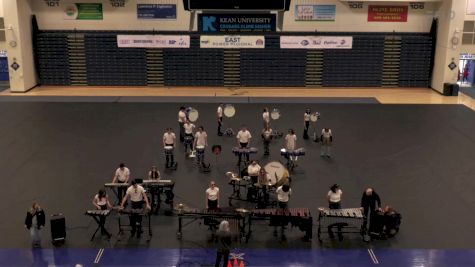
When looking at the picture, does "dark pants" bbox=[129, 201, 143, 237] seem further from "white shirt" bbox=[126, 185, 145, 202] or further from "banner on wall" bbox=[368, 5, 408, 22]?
"banner on wall" bbox=[368, 5, 408, 22]

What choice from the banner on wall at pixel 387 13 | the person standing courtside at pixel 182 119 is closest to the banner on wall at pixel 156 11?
the banner on wall at pixel 387 13

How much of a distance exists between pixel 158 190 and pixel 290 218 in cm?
454

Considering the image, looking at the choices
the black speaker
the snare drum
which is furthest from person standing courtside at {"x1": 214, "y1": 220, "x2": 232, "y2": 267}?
the snare drum

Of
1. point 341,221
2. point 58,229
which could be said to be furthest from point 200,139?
point 58,229

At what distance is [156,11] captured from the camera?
35406mm

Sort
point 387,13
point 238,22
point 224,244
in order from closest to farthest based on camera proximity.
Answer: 1. point 224,244
2. point 238,22
3. point 387,13

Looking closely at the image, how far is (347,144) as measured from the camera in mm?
24203

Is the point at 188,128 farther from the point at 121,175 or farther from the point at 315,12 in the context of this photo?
the point at 315,12

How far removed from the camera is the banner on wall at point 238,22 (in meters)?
34.2

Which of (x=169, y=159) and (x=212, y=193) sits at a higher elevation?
(x=212, y=193)

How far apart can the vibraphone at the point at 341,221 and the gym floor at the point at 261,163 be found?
41 centimetres

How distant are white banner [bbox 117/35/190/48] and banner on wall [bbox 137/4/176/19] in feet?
4.39

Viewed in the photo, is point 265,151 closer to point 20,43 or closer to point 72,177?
point 72,177

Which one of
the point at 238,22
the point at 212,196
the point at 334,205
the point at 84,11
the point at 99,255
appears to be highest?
the point at 84,11
